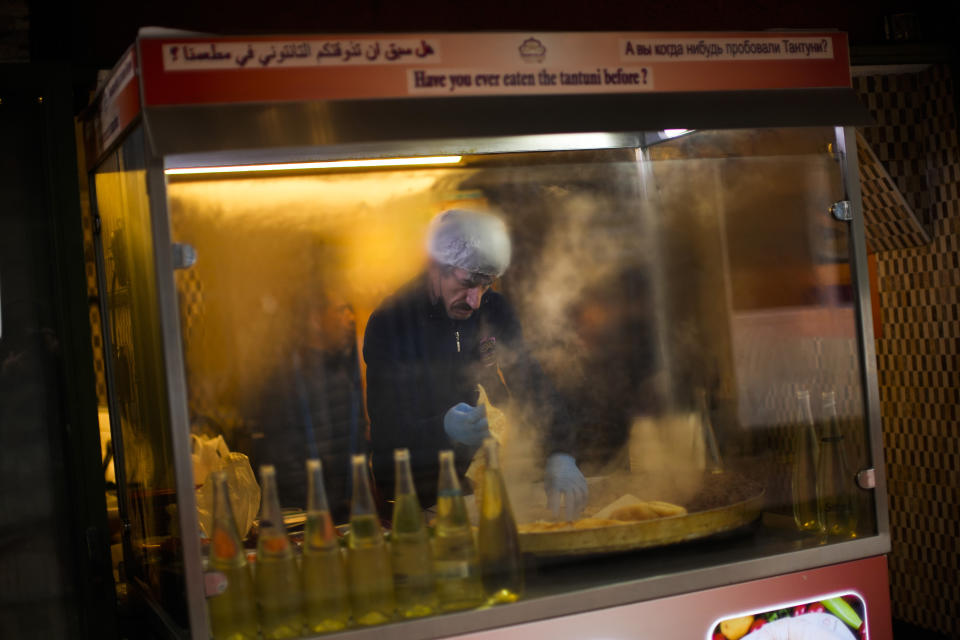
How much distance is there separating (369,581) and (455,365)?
0.50 meters

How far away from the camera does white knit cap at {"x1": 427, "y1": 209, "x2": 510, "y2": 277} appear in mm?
1932

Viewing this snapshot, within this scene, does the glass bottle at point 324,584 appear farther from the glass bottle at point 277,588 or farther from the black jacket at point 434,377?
the black jacket at point 434,377

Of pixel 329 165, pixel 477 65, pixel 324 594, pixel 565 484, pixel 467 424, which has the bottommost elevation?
pixel 324 594

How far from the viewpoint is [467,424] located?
75.8 inches

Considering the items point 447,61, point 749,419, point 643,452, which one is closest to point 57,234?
point 447,61

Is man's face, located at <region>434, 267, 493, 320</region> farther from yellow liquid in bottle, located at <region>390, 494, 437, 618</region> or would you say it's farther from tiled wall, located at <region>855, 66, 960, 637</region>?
tiled wall, located at <region>855, 66, 960, 637</region>

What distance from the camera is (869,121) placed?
1.99 meters

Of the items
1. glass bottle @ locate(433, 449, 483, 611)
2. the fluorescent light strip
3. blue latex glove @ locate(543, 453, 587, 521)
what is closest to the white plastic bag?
glass bottle @ locate(433, 449, 483, 611)

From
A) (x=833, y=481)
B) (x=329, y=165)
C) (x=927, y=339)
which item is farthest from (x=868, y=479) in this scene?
(x=329, y=165)

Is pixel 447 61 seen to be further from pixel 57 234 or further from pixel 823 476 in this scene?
pixel 823 476

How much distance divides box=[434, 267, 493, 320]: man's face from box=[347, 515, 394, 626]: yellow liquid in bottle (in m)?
0.53

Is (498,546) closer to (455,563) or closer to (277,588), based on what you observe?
(455,563)

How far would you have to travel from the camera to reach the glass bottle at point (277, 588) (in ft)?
5.36

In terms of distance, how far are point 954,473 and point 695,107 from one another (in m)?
1.65
